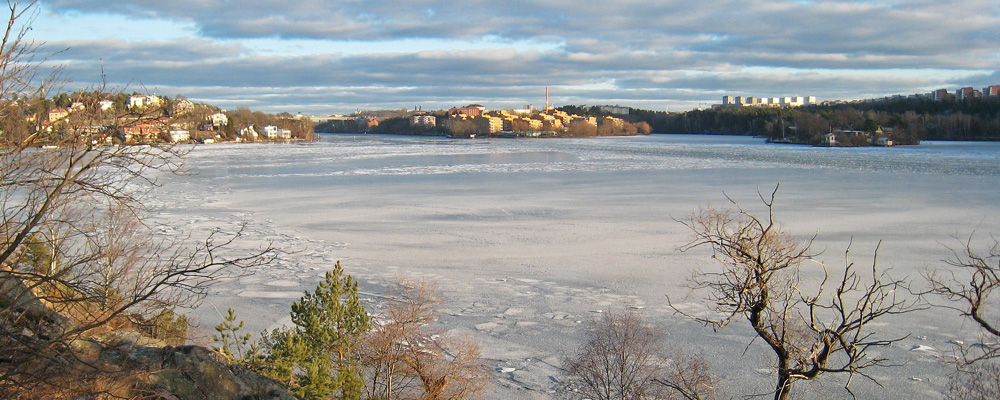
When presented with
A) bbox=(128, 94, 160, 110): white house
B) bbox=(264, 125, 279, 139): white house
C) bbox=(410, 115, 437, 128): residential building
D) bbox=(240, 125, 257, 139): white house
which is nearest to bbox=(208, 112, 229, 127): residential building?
bbox=(128, 94, 160, 110): white house

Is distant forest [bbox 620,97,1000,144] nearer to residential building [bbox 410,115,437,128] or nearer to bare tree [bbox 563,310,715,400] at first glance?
residential building [bbox 410,115,437,128]

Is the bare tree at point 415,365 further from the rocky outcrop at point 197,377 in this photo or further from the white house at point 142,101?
the white house at point 142,101

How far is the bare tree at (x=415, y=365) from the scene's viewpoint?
5227 mm

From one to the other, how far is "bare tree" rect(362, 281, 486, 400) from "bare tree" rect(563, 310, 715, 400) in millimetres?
826

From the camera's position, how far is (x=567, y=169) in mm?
26734

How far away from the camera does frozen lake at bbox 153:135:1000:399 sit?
6.23 metres

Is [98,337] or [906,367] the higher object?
[98,337]

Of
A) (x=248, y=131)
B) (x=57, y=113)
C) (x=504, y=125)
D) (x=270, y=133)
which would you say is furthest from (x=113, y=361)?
(x=504, y=125)

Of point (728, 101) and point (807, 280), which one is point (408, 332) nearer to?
point (807, 280)

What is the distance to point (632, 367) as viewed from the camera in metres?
5.44

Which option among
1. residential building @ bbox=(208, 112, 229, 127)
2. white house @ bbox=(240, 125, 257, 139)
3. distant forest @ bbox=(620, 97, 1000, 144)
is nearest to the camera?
residential building @ bbox=(208, 112, 229, 127)

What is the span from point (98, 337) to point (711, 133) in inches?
3469

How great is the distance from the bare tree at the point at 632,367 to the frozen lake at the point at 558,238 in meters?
0.23

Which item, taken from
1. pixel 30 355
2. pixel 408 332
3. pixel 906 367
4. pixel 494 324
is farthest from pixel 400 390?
pixel 906 367
